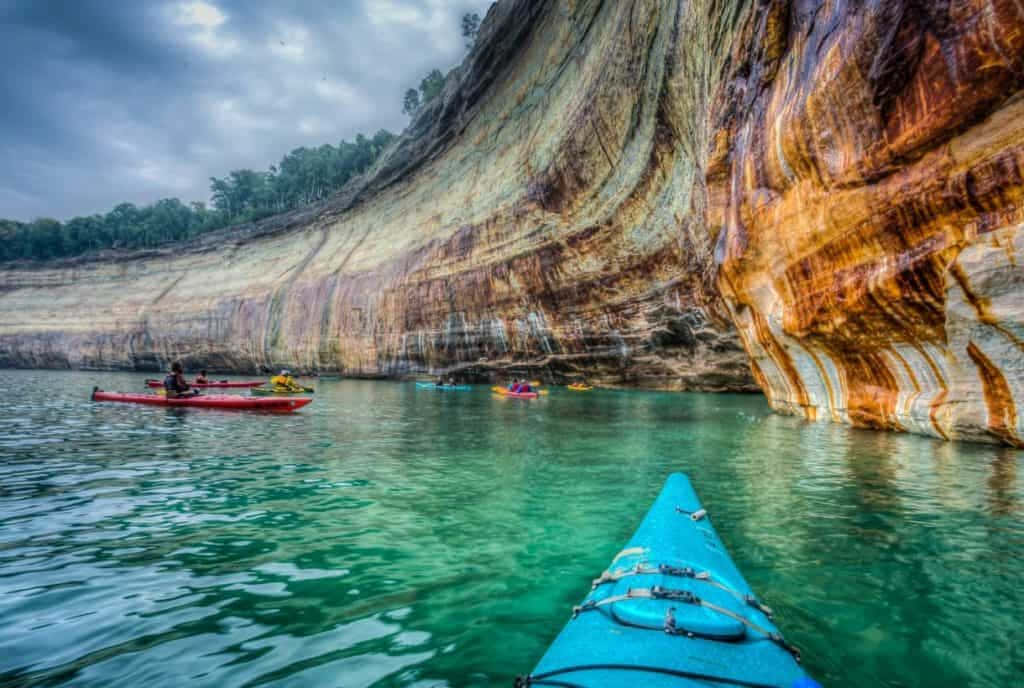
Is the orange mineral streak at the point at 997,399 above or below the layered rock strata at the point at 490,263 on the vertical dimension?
below

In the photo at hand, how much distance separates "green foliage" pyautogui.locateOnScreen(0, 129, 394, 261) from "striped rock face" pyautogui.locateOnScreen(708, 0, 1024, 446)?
4840 centimetres

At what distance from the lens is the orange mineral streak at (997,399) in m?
7.73

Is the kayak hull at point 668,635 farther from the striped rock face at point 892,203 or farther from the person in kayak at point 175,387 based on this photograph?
the person in kayak at point 175,387

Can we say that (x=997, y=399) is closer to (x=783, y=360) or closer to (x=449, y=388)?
(x=783, y=360)

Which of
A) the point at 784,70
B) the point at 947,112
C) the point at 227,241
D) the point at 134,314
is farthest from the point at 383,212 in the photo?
the point at 947,112

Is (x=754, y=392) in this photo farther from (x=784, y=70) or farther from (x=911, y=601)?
(x=911, y=601)

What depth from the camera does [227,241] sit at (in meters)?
47.0

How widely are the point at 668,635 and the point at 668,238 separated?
20798mm

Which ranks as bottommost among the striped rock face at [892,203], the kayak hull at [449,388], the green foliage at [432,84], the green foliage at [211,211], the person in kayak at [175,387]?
the kayak hull at [449,388]

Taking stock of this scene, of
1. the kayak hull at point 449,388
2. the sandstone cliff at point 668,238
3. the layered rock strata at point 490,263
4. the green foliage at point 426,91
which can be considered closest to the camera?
the sandstone cliff at point 668,238

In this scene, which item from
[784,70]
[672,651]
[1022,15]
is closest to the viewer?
[672,651]

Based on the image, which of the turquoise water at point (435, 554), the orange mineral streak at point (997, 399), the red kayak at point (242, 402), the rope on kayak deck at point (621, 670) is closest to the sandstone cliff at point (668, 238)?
the orange mineral streak at point (997, 399)

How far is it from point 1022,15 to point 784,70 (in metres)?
4.91

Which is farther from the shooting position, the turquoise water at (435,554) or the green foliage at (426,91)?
the green foliage at (426,91)
